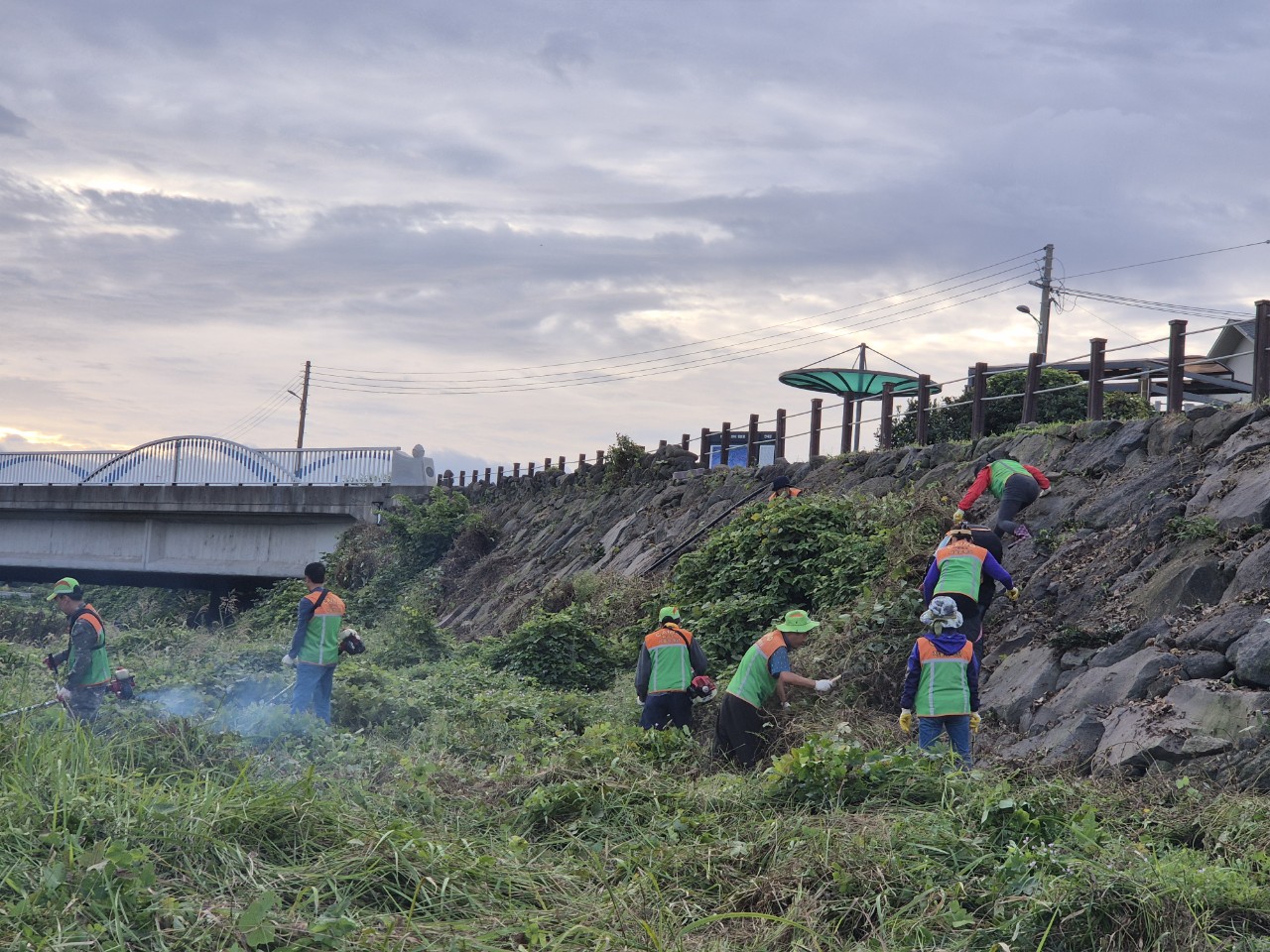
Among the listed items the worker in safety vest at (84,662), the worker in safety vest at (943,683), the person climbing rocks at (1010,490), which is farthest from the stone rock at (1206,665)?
the worker in safety vest at (84,662)

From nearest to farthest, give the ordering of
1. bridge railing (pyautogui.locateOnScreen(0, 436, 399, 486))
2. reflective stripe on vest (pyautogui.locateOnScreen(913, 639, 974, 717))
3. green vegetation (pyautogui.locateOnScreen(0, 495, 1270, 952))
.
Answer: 1. green vegetation (pyautogui.locateOnScreen(0, 495, 1270, 952))
2. reflective stripe on vest (pyautogui.locateOnScreen(913, 639, 974, 717))
3. bridge railing (pyautogui.locateOnScreen(0, 436, 399, 486))

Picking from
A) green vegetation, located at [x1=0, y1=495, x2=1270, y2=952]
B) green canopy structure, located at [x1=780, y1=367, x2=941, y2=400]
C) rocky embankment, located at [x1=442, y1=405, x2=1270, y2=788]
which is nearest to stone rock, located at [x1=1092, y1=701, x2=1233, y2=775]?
rocky embankment, located at [x1=442, y1=405, x2=1270, y2=788]

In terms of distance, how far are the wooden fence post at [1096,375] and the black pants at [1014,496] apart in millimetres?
2623

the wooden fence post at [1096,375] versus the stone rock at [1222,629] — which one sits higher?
the wooden fence post at [1096,375]

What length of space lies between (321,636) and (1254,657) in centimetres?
738

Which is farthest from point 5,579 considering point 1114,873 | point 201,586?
point 1114,873

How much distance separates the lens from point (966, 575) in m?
9.89

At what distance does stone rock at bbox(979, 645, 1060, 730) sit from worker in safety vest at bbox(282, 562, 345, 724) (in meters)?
5.61

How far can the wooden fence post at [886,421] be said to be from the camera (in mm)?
18234

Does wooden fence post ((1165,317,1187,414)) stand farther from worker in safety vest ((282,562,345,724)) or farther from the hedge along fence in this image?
worker in safety vest ((282,562,345,724))

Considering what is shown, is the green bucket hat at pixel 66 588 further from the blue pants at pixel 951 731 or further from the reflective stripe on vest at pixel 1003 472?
the reflective stripe on vest at pixel 1003 472

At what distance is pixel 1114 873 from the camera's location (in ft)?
17.5

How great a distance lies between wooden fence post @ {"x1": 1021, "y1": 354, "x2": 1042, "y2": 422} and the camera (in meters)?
15.5

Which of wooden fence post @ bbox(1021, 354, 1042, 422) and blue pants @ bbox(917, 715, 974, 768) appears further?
wooden fence post @ bbox(1021, 354, 1042, 422)
